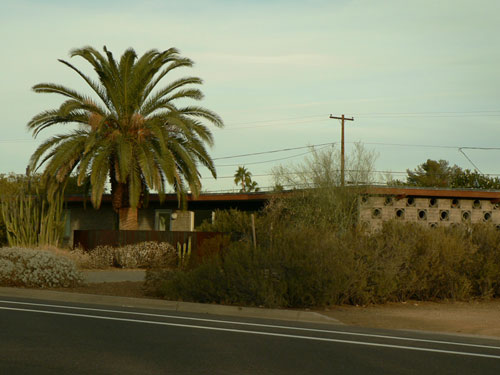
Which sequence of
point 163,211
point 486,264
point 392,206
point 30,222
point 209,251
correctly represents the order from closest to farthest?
point 486,264 < point 209,251 < point 30,222 < point 392,206 < point 163,211

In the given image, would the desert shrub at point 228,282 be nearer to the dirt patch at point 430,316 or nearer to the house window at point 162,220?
the dirt patch at point 430,316

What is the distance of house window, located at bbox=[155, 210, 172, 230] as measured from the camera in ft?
126

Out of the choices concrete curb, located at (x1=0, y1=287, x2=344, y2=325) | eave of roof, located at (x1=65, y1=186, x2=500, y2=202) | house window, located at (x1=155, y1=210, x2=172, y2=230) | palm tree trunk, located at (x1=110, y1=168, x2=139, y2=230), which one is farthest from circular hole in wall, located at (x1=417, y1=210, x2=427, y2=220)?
concrete curb, located at (x1=0, y1=287, x2=344, y2=325)

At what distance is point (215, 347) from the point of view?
32.6 ft

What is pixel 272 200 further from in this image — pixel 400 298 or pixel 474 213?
pixel 400 298

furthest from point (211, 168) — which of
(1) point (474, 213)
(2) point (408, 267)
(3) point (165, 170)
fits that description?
(2) point (408, 267)

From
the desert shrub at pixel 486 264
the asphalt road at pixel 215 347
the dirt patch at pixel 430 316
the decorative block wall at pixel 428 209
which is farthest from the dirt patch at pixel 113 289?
the decorative block wall at pixel 428 209

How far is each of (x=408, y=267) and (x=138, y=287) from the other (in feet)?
23.4

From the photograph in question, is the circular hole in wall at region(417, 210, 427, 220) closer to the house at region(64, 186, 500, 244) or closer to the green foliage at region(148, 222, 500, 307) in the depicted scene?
the house at region(64, 186, 500, 244)

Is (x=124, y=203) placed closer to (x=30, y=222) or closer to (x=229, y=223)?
(x=30, y=222)

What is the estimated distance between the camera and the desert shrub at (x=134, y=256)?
1159 inches

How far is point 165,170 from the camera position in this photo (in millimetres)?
30047

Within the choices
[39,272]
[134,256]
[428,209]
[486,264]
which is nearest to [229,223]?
[134,256]

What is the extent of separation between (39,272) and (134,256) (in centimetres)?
1081
